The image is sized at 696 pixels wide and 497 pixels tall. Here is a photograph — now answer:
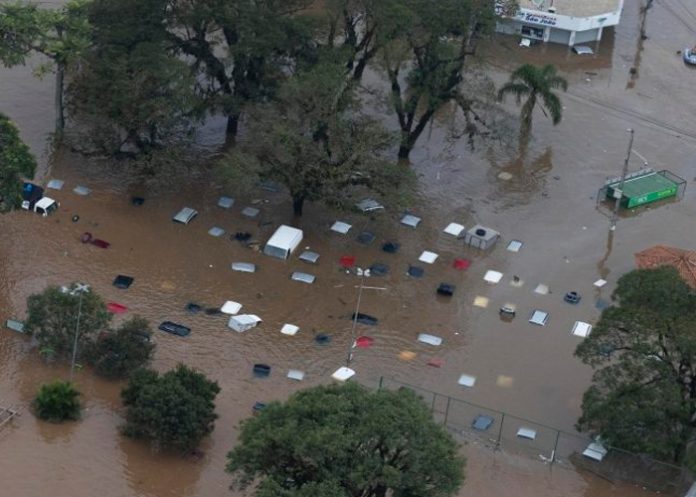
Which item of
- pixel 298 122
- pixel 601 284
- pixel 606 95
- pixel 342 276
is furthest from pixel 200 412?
pixel 606 95

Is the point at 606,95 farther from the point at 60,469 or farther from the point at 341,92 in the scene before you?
the point at 60,469

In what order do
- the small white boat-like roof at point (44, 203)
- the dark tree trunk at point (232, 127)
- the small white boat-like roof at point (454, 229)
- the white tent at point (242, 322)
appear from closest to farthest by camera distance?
the white tent at point (242, 322)
the small white boat-like roof at point (44, 203)
the small white boat-like roof at point (454, 229)
the dark tree trunk at point (232, 127)

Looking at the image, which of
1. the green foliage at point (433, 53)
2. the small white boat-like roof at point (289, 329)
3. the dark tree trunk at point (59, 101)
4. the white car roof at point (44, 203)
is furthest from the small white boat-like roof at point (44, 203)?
the green foliage at point (433, 53)

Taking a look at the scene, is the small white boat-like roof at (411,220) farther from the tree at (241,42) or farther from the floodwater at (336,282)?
the tree at (241,42)

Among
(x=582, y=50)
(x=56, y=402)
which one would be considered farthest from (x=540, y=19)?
(x=56, y=402)

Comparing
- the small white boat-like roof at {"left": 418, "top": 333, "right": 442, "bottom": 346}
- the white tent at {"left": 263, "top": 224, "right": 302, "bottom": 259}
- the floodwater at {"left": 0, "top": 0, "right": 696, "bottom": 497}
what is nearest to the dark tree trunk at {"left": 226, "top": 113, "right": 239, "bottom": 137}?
the floodwater at {"left": 0, "top": 0, "right": 696, "bottom": 497}

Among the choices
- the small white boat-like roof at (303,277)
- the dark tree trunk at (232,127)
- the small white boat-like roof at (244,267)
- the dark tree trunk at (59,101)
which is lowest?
the small white boat-like roof at (303,277)

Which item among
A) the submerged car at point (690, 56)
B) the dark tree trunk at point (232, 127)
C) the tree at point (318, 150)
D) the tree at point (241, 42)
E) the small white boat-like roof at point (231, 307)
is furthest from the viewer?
the submerged car at point (690, 56)

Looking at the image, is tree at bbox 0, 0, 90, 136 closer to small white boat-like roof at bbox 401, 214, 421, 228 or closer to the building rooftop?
A: small white boat-like roof at bbox 401, 214, 421, 228
